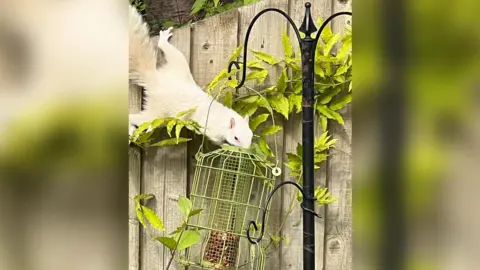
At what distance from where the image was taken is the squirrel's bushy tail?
4.04 ft

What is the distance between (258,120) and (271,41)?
0.19 m

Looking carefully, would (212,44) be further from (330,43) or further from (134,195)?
(134,195)

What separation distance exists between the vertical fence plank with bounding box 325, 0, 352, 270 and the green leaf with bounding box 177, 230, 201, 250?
31cm

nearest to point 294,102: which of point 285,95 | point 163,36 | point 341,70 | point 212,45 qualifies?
point 285,95

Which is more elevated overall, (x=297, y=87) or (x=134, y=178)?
(x=297, y=87)

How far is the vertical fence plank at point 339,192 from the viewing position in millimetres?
1286

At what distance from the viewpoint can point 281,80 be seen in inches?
50.1

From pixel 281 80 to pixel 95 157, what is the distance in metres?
0.86

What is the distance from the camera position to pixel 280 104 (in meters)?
1.27

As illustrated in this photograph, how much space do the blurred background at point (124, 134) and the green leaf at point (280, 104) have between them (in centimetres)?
82

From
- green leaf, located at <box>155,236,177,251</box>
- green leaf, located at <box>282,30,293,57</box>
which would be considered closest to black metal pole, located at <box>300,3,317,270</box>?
green leaf, located at <box>282,30,293,57</box>

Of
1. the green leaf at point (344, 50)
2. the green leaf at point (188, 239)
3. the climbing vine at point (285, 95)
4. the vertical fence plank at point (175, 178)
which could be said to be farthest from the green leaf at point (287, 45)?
the green leaf at point (188, 239)

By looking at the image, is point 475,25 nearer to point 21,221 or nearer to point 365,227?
point 365,227

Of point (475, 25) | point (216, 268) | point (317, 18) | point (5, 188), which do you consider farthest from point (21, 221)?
point (317, 18)
